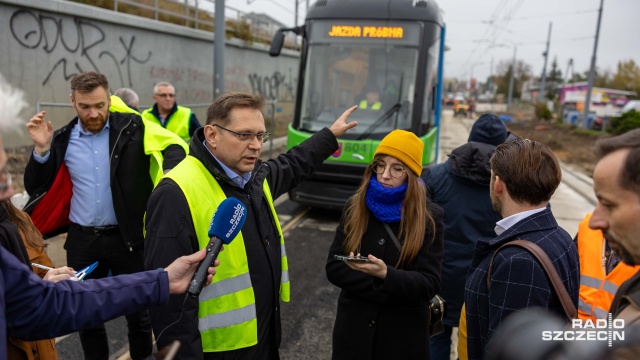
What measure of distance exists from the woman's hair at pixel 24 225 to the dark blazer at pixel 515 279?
6.70 feet

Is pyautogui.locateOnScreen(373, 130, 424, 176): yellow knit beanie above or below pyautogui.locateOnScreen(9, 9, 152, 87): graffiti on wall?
below

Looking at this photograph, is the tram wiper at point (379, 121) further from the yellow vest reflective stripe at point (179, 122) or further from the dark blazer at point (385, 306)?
the dark blazer at point (385, 306)

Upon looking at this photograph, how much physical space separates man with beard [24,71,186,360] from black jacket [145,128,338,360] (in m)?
1.10

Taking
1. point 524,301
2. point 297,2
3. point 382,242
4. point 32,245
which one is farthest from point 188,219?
point 297,2

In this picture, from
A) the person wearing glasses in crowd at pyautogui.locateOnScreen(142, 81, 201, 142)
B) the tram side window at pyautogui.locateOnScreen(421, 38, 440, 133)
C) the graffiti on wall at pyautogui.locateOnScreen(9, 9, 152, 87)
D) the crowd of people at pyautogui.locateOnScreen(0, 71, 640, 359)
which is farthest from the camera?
the graffiti on wall at pyautogui.locateOnScreen(9, 9, 152, 87)

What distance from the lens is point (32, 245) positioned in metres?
2.28

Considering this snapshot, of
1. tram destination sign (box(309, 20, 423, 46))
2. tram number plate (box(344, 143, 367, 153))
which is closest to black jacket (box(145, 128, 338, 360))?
tram number plate (box(344, 143, 367, 153))

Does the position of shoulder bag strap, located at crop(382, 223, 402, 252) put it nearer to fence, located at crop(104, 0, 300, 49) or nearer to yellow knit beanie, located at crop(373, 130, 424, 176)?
yellow knit beanie, located at crop(373, 130, 424, 176)

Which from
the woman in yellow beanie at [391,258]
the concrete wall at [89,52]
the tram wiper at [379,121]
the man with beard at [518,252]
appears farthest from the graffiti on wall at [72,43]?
the man with beard at [518,252]

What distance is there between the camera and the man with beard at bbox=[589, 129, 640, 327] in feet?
4.02

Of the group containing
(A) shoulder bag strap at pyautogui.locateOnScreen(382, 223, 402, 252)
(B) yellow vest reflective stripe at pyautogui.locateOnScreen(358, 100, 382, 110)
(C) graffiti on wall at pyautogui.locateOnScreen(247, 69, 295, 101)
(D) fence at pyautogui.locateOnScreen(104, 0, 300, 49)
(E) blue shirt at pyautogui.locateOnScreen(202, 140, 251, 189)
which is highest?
(D) fence at pyautogui.locateOnScreen(104, 0, 300, 49)

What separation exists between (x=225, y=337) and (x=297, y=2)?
20611 millimetres

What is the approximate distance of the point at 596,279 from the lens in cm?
232

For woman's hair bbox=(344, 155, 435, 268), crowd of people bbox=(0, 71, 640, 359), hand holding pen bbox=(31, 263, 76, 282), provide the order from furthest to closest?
woman's hair bbox=(344, 155, 435, 268), hand holding pen bbox=(31, 263, 76, 282), crowd of people bbox=(0, 71, 640, 359)
